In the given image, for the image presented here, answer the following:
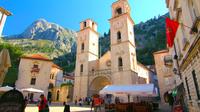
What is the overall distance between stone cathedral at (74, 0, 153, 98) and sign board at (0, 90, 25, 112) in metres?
22.1

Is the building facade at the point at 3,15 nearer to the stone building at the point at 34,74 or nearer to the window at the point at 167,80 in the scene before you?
the stone building at the point at 34,74

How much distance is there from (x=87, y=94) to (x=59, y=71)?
18.9m

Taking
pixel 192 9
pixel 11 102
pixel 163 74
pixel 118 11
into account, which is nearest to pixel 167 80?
pixel 163 74

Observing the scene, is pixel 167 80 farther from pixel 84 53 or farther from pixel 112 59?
pixel 84 53

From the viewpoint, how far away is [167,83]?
32031 mm

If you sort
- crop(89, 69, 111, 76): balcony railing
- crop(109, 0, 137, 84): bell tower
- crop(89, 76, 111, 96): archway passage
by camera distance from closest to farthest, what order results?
crop(109, 0, 137, 84): bell tower → crop(89, 69, 111, 76): balcony railing → crop(89, 76, 111, 96): archway passage

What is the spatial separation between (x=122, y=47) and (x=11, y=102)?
2528cm

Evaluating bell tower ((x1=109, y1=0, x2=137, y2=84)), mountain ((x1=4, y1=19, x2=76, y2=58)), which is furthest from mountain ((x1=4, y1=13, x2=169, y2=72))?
bell tower ((x1=109, y1=0, x2=137, y2=84))

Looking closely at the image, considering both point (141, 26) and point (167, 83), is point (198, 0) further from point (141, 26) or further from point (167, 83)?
point (141, 26)

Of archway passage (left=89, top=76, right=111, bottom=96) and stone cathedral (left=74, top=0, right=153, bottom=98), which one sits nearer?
stone cathedral (left=74, top=0, right=153, bottom=98)

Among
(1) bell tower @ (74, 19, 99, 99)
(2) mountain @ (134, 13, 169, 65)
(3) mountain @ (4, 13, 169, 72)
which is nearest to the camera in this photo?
(1) bell tower @ (74, 19, 99, 99)

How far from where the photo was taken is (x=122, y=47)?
95.5ft

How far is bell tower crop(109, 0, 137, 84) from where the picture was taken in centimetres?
2705

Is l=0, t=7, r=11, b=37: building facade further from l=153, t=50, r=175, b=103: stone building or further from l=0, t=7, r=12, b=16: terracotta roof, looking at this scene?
l=153, t=50, r=175, b=103: stone building
